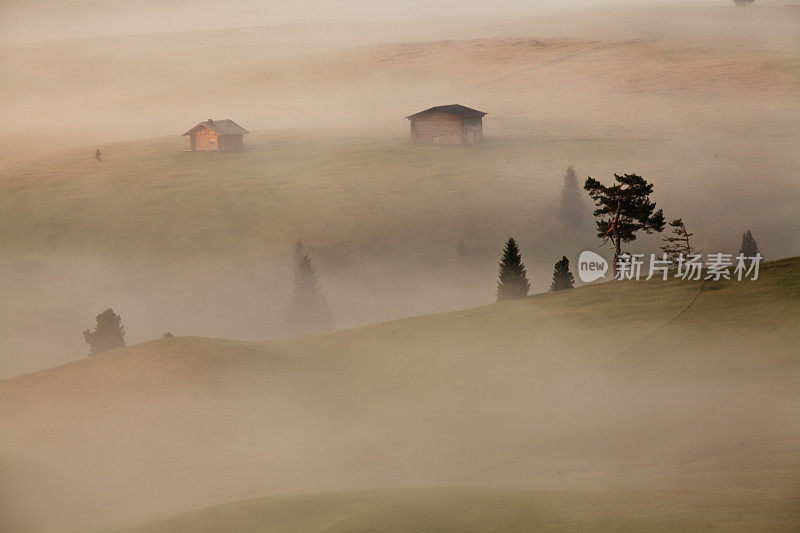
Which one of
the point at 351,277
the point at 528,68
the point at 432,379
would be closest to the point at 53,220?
the point at 351,277

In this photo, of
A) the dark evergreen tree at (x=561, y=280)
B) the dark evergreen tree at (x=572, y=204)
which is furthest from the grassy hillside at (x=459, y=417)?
the dark evergreen tree at (x=572, y=204)

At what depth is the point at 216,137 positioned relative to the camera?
129m

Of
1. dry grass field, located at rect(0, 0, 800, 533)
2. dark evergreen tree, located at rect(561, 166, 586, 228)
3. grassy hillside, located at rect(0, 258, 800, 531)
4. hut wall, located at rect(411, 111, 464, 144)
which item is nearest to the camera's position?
grassy hillside, located at rect(0, 258, 800, 531)

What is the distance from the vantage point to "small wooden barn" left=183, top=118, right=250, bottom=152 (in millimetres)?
128875

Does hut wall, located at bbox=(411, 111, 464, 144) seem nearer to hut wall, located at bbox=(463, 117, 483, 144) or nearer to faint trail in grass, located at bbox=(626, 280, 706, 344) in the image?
hut wall, located at bbox=(463, 117, 483, 144)

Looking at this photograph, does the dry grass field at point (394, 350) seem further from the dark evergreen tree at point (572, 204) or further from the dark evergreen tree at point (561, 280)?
the dark evergreen tree at point (561, 280)

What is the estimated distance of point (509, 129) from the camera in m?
140

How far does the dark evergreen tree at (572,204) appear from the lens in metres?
96.9

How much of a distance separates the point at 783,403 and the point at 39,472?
92.6 ft

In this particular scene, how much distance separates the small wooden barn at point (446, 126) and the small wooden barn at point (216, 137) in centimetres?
2259

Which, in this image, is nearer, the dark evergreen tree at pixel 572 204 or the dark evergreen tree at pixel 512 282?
the dark evergreen tree at pixel 512 282

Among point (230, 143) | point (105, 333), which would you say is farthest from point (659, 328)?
point (230, 143)

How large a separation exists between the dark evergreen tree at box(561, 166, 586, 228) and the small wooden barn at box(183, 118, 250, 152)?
49488 mm

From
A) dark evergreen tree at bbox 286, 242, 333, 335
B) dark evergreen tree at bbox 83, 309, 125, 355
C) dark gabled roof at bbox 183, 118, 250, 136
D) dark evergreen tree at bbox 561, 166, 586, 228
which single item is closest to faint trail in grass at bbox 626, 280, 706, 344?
dark evergreen tree at bbox 286, 242, 333, 335
